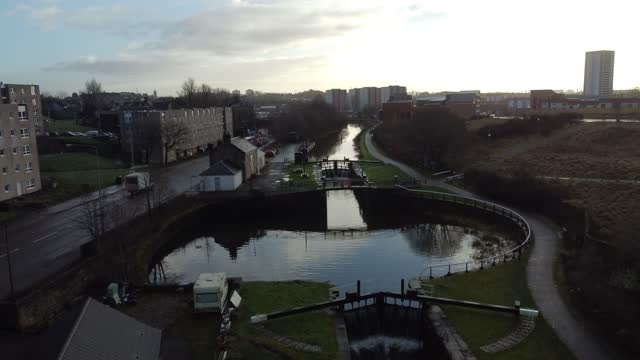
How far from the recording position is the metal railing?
24594 mm

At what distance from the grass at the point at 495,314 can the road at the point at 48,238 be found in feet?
50.4

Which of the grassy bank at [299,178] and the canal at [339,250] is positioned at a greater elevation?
the grassy bank at [299,178]

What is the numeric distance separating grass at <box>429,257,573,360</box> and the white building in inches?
6001

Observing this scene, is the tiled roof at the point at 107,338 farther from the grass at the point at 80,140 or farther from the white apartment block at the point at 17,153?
the grass at the point at 80,140

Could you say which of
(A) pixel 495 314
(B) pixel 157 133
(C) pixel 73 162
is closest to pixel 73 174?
(C) pixel 73 162

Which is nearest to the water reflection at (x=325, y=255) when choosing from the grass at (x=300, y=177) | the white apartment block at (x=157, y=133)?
the grass at (x=300, y=177)

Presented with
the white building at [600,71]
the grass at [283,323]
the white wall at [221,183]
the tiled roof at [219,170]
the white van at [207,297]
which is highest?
the white building at [600,71]

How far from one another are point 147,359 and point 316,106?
384 ft

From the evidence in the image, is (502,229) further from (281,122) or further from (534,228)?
(281,122)

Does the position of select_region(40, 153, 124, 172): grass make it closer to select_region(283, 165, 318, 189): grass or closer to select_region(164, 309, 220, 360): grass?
select_region(283, 165, 318, 189): grass

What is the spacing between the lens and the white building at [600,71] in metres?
153

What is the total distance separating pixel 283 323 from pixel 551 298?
9.86 metres

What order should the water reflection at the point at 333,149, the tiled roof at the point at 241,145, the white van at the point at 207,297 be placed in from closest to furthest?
the white van at the point at 207,297
the tiled roof at the point at 241,145
the water reflection at the point at 333,149

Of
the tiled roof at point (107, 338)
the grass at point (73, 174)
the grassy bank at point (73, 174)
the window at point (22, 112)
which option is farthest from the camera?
the grassy bank at point (73, 174)
